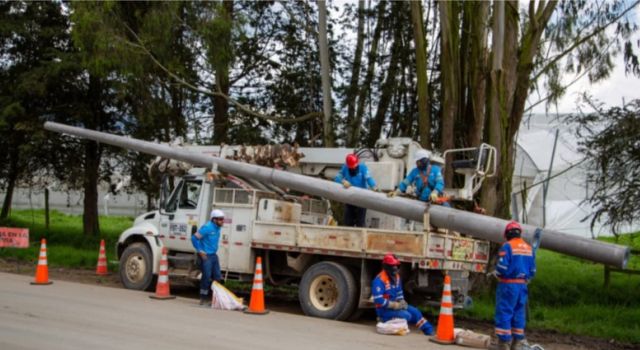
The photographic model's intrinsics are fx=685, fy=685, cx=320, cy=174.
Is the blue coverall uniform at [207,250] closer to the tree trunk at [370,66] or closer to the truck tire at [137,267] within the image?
the truck tire at [137,267]

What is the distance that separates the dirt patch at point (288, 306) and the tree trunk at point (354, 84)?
638 centimetres

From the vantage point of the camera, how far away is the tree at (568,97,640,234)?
42.7ft

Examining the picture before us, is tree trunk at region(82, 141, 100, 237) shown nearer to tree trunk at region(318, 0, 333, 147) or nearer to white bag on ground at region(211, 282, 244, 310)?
tree trunk at region(318, 0, 333, 147)

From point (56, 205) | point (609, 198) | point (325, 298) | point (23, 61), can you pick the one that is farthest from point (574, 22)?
point (56, 205)

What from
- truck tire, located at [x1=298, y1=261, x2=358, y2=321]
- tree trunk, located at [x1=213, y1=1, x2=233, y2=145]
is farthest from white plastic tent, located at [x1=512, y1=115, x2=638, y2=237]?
truck tire, located at [x1=298, y1=261, x2=358, y2=321]

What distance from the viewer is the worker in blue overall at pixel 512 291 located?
8.20 metres

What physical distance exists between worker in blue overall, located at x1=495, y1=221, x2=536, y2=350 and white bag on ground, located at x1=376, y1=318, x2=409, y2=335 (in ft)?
4.67

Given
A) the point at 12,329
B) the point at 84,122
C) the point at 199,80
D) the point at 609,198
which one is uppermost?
the point at 199,80

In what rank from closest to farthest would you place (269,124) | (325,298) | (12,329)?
(12,329)
(325,298)
(269,124)

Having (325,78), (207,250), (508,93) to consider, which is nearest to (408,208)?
(207,250)

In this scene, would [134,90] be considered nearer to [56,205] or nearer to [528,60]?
[528,60]

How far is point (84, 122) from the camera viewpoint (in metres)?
21.3

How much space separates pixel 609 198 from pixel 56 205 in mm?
36593

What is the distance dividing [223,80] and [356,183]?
9.40 metres
